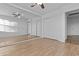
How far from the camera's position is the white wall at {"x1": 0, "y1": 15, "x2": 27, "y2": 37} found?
244 centimetres

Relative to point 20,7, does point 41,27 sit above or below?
below

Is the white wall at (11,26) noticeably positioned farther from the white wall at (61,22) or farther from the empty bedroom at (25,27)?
the white wall at (61,22)

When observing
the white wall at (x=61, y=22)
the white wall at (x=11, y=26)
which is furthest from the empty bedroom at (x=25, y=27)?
the white wall at (x=61, y=22)

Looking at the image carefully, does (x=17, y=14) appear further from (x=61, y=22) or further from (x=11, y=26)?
(x=61, y=22)

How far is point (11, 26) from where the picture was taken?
102 inches

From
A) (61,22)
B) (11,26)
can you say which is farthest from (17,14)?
(61,22)

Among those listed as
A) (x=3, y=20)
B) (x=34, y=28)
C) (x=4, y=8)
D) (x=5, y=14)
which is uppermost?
(x=4, y=8)

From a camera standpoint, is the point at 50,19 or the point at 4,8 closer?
the point at 4,8

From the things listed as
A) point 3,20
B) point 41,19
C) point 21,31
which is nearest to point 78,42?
point 41,19

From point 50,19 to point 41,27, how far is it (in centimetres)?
46

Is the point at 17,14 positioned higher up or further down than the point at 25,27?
higher up

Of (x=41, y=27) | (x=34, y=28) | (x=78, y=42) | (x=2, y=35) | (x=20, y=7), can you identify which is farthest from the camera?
(x=78, y=42)

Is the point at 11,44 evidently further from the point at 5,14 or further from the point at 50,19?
the point at 50,19

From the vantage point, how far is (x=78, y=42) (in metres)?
4.36
